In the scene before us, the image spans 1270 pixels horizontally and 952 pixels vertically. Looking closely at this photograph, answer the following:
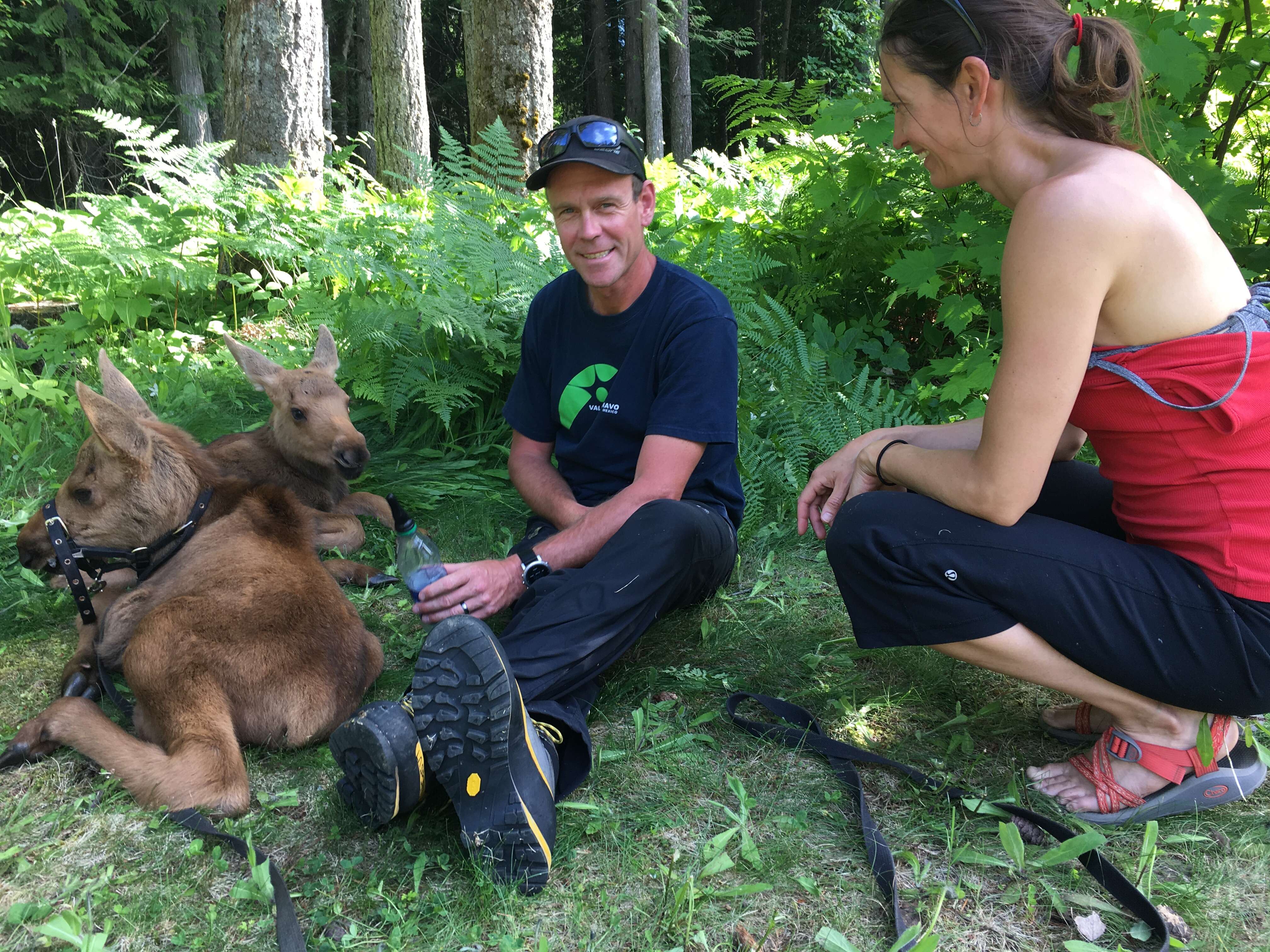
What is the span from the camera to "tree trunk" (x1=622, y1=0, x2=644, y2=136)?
27.0 meters

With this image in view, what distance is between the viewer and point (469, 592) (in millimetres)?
3477

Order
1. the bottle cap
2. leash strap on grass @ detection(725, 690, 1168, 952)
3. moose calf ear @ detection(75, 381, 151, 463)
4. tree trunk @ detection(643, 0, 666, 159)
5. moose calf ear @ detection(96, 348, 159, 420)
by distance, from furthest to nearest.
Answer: tree trunk @ detection(643, 0, 666, 159), moose calf ear @ detection(96, 348, 159, 420), the bottle cap, moose calf ear @ detection(75, 381, 151, 463), leash strap on grass @ detection(725, 690, 1168, 952)

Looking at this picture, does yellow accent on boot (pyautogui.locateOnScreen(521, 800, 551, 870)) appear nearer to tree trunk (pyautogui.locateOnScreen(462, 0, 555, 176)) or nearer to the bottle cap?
the bottle cap

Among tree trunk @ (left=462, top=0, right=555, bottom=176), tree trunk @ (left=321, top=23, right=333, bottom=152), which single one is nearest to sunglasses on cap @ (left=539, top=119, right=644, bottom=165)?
tree trunk @ (left=462, top=0, right=555, bottom=176)

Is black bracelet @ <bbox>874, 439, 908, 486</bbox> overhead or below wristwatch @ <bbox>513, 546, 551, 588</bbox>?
overhead

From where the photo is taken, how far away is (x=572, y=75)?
1268 inches

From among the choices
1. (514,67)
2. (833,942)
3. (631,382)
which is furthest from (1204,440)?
(514,67)

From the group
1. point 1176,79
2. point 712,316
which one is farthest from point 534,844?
point 1176,79

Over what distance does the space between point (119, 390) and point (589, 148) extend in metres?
2.42

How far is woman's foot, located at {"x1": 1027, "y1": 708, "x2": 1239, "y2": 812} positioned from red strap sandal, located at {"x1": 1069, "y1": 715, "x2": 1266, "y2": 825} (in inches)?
0.4

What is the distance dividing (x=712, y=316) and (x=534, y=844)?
225 cm

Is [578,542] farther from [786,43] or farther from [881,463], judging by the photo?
[786,43]

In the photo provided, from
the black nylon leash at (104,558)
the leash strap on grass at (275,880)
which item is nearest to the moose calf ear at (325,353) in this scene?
the black nylon leash at (104,558)

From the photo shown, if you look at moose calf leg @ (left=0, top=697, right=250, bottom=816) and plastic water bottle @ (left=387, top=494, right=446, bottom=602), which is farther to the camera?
plastic water bottle @ (left=387, top=494, right=446, bottom=602)
